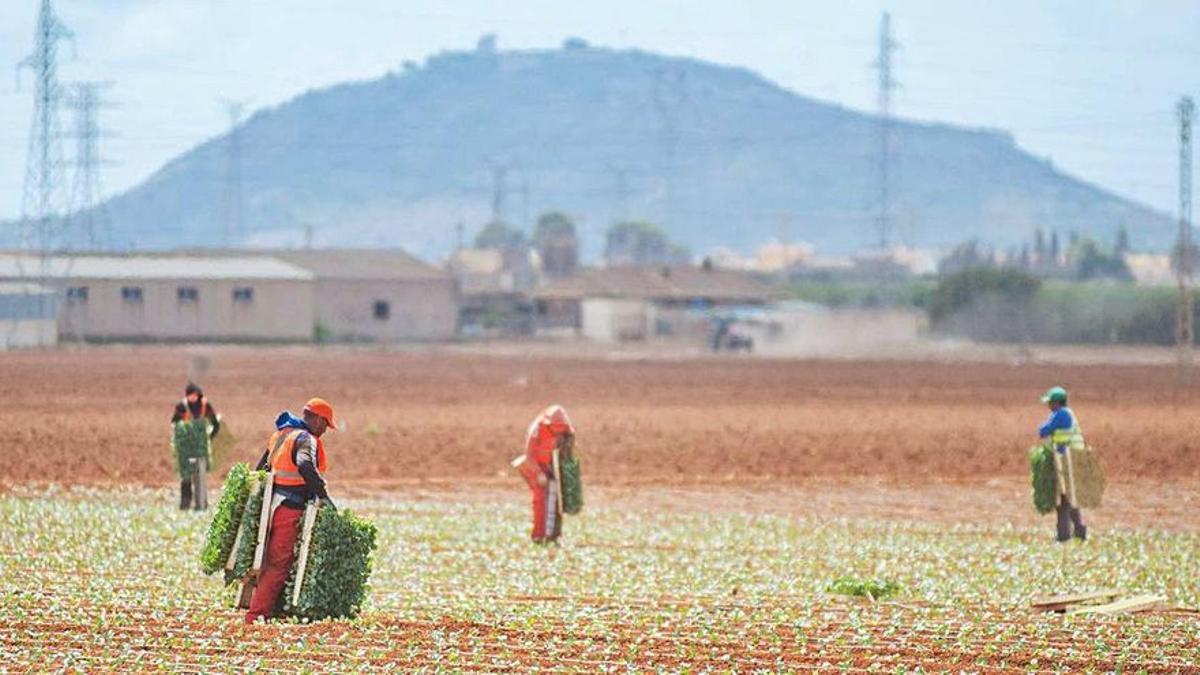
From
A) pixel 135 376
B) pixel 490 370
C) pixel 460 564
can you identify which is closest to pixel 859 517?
pixel 460 564

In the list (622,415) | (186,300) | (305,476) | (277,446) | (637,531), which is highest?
(186,300)

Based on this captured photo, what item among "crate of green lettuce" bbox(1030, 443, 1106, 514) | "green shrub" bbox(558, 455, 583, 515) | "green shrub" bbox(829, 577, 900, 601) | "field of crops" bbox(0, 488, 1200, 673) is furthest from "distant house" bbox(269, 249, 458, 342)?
"green shrub" bbox(829, 577, 900, 601)

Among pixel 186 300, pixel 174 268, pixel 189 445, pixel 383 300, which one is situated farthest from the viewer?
pixel 383 300

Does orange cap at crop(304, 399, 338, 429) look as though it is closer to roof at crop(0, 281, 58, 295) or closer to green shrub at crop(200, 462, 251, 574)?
green shrub at crop(200, 462, 251, 574)

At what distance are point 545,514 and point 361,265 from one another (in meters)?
84.8

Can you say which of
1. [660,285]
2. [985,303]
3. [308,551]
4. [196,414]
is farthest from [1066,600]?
[660,285]

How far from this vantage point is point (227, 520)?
17844 millimetres

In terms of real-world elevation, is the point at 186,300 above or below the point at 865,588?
above

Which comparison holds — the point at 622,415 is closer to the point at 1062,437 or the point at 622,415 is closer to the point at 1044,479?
the point at 1044,479

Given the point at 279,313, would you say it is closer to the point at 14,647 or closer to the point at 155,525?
the point at 155,525

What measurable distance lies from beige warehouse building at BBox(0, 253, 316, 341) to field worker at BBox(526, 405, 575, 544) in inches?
2430

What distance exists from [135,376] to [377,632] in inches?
1741

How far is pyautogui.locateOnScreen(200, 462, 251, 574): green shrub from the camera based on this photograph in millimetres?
17812

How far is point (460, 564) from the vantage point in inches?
928
